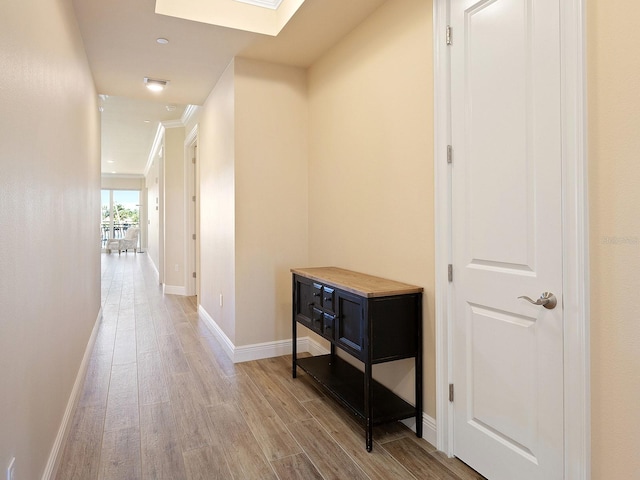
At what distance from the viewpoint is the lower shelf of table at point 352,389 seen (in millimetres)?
2234

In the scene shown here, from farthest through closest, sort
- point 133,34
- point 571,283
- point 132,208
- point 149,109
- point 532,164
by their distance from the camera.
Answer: point 132,208 < point 149,109 < point 133,34 < point 532,164 < point 571,283

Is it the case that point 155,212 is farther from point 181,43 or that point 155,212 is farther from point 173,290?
point 181,43

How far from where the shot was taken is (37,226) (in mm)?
1699

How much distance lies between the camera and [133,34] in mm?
3023

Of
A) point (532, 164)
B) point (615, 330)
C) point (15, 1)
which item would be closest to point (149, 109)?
point (15, 1)

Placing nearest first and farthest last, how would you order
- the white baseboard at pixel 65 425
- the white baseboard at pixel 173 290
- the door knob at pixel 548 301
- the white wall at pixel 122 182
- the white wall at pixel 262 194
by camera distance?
the door knob at pixel 548 301, the white baseboard at pixel 65 425, the white wall at pixel 262 194, the white baseboard at pixel 173 290, the white wall at pixel 122 182

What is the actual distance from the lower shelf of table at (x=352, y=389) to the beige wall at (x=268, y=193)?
711mm

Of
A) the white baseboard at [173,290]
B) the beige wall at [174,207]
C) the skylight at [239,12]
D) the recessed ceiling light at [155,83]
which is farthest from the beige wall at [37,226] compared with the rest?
the beige wall at [174,207]

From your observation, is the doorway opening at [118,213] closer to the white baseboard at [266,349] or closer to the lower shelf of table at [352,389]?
the white baseboard at [266,349]

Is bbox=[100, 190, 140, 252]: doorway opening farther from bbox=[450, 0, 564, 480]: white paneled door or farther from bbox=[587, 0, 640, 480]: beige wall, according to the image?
bbox=[587, 0, 640, 480]: beige wall

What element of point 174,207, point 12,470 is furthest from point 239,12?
point 174,207

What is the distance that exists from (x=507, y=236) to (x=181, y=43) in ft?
9.13

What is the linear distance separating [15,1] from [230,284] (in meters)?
2.59

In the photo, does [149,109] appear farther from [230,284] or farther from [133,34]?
[230,284]
